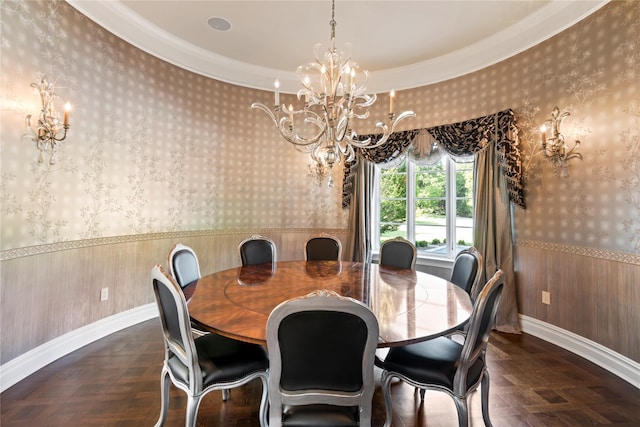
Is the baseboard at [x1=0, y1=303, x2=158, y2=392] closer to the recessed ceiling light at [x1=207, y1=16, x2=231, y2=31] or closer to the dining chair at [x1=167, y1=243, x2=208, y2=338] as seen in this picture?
the dining chair at [x1=167, y1=243, x2=208, y2=338]

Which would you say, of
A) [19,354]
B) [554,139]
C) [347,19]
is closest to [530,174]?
[554,139]

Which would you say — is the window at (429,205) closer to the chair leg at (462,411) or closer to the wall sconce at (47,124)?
the chair leg at (462,411)

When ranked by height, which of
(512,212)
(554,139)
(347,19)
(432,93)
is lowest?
(512,212)

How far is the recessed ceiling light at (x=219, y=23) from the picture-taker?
2.92 meters

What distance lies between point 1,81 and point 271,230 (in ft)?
9.71

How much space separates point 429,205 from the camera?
398 cm

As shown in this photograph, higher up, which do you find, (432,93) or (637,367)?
(432,93)

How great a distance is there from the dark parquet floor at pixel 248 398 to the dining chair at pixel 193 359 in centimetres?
35

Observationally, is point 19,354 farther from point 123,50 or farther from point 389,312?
point 123,50

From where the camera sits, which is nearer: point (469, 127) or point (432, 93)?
point (469, 127)

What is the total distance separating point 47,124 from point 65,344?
71.2 inches

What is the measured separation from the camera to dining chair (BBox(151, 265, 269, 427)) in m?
1.34

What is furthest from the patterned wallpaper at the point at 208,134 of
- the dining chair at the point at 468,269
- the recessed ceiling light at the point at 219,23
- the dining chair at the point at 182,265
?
the dining chair at the point at 468,269

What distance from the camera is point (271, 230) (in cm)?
427
